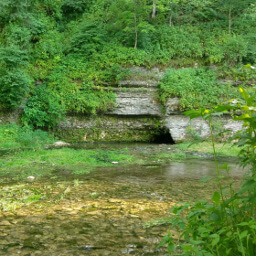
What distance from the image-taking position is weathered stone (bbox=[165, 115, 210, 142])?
1385 centimetres

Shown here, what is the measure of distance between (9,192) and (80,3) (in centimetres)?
1982

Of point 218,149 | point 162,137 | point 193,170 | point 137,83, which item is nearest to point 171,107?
point 162,137

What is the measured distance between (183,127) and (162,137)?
1882 mm

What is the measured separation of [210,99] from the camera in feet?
48.4

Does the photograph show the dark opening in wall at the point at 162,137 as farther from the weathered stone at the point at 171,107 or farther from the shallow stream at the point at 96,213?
the shallow stream at the point at 96,213

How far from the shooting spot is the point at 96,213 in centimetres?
395

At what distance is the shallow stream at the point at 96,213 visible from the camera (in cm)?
292

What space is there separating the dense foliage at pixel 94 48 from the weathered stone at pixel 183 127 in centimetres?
338

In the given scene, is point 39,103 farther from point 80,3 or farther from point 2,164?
point 80,3

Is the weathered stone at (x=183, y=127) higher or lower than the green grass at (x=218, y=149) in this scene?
higher

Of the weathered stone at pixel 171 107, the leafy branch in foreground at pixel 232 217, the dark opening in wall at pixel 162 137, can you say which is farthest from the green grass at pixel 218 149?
the leafy branch in foreground at pixel 232 217

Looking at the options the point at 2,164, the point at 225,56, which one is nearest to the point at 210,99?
the point at 225,56

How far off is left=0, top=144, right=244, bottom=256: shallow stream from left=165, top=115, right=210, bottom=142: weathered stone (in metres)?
7.23

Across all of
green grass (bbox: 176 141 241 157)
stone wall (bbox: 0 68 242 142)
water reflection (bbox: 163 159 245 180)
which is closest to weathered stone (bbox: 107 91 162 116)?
stone wall (bbox: 0 68 242 142)
